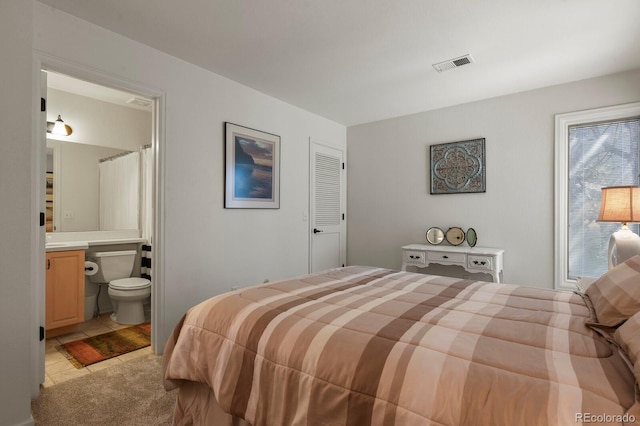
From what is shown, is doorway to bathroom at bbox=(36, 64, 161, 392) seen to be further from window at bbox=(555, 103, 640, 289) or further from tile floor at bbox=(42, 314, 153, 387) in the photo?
window at bbox=(555, 103, 640, 289)

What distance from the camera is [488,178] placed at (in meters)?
3.79

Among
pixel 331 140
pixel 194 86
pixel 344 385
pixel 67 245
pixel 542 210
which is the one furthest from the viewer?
pixel 331 140

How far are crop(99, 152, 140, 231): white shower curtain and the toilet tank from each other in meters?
0.43

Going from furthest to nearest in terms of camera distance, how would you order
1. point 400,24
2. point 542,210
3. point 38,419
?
point 542,210
point 400,24
point 38,419

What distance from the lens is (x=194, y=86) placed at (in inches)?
118

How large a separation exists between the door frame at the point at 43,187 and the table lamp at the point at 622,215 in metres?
3.54

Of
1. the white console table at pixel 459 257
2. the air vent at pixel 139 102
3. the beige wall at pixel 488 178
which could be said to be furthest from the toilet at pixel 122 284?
the white console table at pixel 459 257

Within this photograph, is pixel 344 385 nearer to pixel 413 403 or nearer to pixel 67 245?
pixel 413 403

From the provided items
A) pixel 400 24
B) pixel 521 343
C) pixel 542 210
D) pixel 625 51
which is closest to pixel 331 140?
pixel 400 24

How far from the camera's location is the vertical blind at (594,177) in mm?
3107

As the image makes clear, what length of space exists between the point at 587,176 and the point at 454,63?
183cm

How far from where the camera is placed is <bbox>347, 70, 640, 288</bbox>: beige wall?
342 centimetres

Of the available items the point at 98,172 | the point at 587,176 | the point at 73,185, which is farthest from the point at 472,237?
the point at 73,185

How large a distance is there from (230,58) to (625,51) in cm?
331
